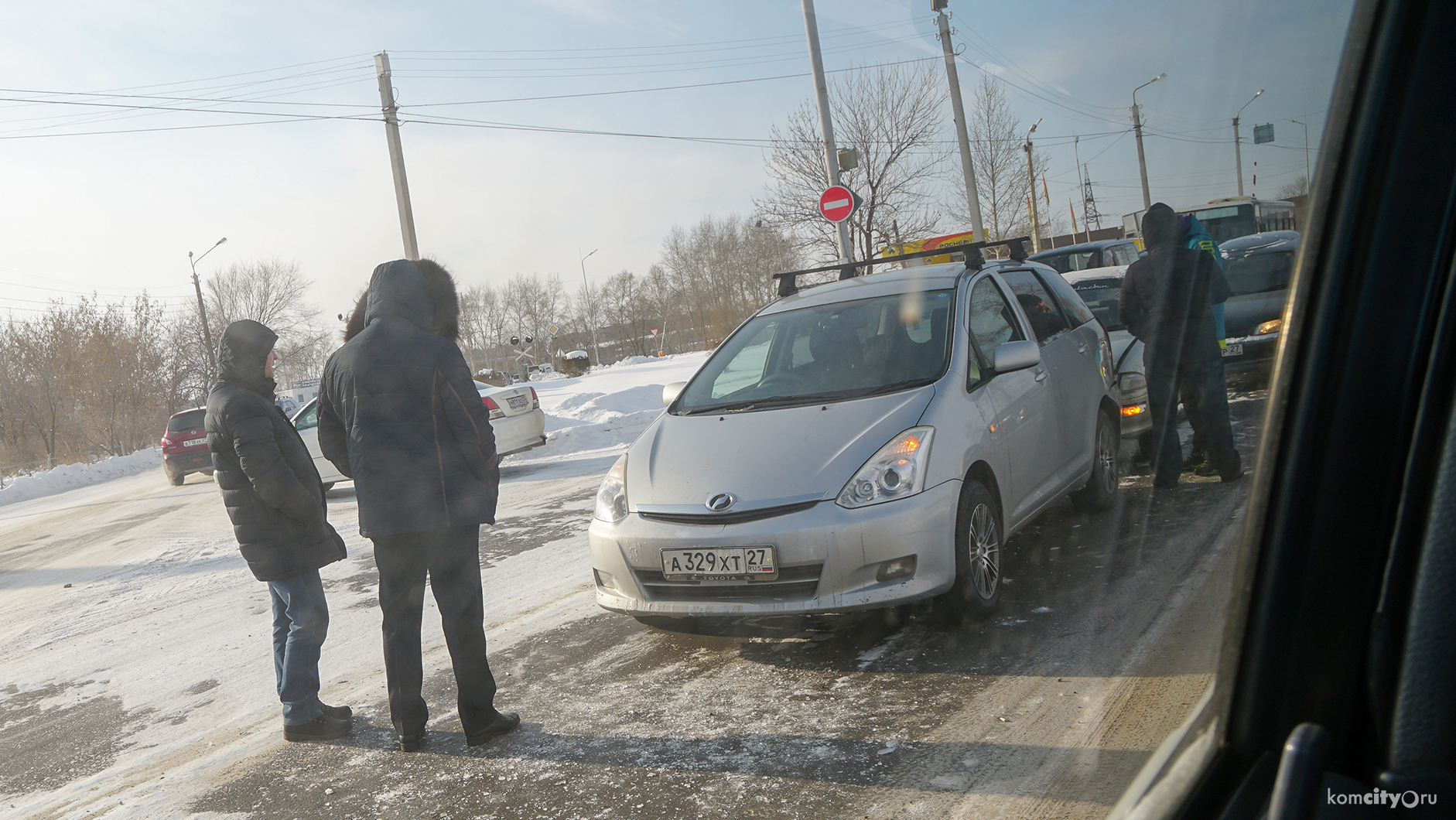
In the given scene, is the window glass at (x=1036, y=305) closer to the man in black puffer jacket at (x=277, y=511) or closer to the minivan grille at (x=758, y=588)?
the minivan grille at (x=758, y=588)

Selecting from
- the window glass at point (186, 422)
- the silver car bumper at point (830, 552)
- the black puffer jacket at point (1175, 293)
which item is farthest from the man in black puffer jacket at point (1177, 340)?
the window glass at point (186, 422)

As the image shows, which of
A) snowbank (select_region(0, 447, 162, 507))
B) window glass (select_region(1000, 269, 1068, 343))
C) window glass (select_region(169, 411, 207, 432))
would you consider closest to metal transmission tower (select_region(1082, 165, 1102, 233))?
window glass (select_region(1000, 269, 1068, 343))

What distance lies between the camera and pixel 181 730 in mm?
4312

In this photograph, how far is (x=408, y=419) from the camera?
3742 mm

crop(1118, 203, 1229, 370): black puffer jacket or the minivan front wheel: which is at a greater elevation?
crop(1118, 203, 1229, 370): black puffer jacket

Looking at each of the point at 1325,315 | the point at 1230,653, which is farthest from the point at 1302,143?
the point at 1230,653

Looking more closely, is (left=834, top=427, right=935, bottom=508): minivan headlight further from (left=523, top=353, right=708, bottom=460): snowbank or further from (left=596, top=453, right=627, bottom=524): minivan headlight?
(left=523, top=353, right=708, bottom=460): snowbank

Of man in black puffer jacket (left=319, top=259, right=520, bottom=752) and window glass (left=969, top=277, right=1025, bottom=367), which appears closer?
man in black puffer jacket (left=319, top=259, right=520, bottom=752)

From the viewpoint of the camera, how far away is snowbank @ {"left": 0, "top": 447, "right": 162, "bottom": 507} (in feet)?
71.7

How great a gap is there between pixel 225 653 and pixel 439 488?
8.89ft

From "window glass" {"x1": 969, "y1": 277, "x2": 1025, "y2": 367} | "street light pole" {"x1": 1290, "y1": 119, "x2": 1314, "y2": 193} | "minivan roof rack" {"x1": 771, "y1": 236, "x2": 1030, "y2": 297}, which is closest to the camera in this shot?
"street light pole" {"x1": 1290, "y1": 119, "x2": 1314, "y2": 193}

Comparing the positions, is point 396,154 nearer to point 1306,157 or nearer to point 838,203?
point 838,203

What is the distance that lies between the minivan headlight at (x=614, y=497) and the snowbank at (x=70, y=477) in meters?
21.8

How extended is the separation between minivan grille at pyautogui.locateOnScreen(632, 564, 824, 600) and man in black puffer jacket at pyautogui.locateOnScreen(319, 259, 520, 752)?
0.79 m
